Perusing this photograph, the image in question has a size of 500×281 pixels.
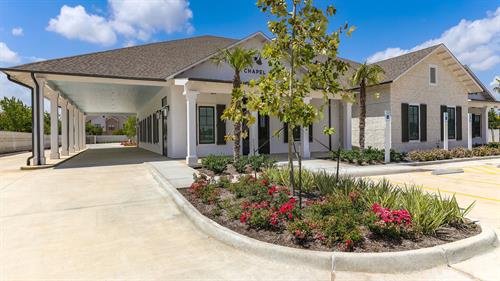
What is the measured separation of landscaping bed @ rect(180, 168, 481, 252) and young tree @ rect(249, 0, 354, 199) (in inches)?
56.0

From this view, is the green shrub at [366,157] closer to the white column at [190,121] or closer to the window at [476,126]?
the white column at [190,121]

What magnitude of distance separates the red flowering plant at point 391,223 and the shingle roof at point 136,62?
12.2m

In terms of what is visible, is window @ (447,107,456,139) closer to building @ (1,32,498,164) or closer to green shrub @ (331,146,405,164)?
building @ (1,32,498,164)

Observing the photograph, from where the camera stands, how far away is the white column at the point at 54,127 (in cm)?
1533

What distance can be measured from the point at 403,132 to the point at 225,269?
16.6m

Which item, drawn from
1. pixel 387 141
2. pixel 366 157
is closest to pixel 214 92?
pixel 366 157

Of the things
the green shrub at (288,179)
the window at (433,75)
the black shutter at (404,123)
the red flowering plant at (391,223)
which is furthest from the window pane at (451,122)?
the red flowering plant at (391,223)

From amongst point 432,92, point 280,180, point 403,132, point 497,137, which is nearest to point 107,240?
point 280,180

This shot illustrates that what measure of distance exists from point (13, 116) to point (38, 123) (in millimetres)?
27330

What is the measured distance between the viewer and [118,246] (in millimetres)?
4066

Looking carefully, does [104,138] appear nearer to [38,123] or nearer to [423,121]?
[38,123]

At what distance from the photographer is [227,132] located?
1597 cm

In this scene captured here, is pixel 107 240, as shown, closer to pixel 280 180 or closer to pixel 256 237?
pixel 256 237

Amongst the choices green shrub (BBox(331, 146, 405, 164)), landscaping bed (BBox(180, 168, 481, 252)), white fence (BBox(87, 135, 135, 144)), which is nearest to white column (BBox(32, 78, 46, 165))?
landscaping bed (BBox(180, 168, 481, 252))
